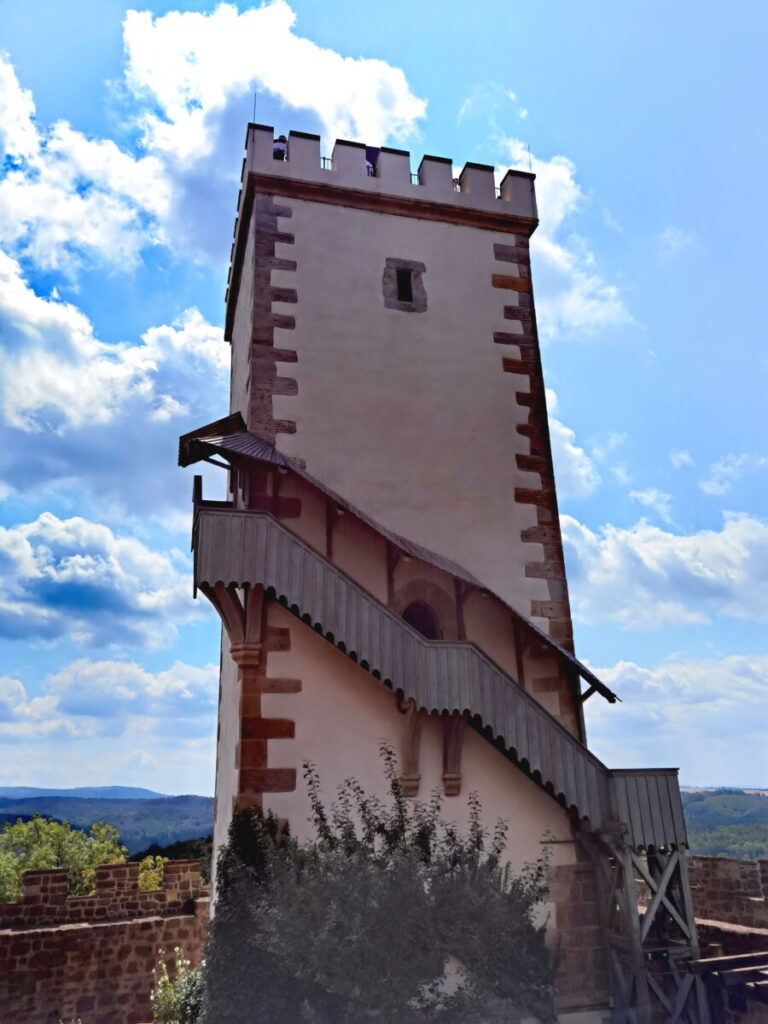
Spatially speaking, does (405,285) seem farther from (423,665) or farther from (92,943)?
(92,943)

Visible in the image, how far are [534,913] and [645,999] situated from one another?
151cm

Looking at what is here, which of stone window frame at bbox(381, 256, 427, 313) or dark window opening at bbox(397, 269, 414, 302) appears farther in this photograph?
dark window opening at bbox(397, 269, 414, 302)

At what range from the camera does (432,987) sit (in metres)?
7.90

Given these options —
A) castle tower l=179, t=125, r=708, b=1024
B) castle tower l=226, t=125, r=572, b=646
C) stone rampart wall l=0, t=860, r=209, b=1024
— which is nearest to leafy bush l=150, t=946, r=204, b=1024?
castle tower l=179, t=125, r=708, b=1024

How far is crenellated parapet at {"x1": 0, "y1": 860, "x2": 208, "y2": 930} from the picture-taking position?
47.7ft

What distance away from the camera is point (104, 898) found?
15.2 metres

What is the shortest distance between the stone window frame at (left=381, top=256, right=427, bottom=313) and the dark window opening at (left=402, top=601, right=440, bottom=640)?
4.90 metres

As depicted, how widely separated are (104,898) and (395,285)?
12.0m

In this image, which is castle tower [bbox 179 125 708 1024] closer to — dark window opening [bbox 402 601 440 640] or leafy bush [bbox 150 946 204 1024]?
dark window opening [bbox 402 601 440 640]

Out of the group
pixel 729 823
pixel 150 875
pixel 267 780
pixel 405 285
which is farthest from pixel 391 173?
pixel 729 823

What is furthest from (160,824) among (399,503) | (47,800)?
(399,503)

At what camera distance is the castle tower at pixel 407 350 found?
40.0 feet

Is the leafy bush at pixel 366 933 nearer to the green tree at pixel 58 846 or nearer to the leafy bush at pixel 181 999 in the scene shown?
the leafy bush at pixel 181 999

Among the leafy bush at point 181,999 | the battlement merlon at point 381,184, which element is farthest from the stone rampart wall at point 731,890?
the battlement merlon at point 381,184
